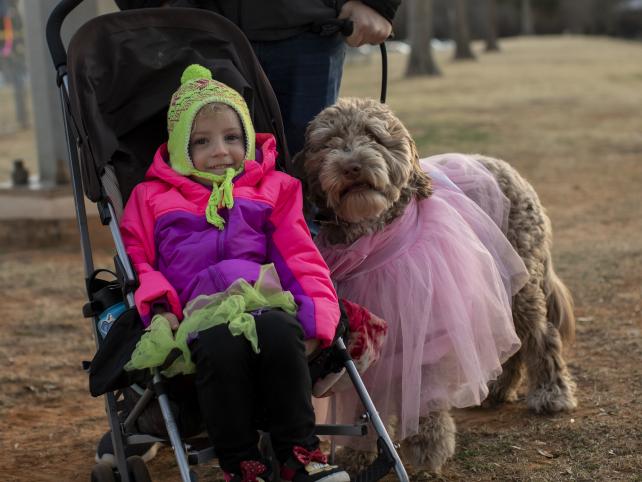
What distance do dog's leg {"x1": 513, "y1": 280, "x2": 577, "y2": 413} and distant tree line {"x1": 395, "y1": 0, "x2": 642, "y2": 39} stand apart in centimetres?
4021

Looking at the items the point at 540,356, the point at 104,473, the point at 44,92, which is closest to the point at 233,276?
the point at 104,473

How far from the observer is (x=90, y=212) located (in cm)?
823

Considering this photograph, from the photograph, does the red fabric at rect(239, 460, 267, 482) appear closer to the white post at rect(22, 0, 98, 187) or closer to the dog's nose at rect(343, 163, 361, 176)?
the dog's nose at rect(343, 163, 361, 176)

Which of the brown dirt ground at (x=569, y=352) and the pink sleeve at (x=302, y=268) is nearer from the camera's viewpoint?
the pink sleeve at (x=302, y=268)

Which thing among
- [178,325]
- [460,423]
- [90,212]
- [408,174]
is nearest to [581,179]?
[90,212]

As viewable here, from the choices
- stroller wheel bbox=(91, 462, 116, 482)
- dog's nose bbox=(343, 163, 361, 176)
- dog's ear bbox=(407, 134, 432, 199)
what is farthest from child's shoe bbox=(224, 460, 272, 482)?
dog's ear bbox=(407, 134, 432, 199)

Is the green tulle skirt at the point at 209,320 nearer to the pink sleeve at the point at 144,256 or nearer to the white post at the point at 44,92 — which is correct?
the pink sleeve at the point at 144,256

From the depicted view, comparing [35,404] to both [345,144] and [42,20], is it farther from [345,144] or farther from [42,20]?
[42,20]

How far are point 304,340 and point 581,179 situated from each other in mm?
8913

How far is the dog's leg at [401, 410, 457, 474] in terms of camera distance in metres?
3.97

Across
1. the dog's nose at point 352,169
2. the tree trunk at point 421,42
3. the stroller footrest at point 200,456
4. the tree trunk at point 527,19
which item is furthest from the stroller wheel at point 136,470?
the tree trunk at point 527,19

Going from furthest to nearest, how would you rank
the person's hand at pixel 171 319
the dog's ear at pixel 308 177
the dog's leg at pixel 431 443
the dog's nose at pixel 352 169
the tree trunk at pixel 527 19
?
the tree trunk at pixel 527 19 → the dog's leg at pixel 431 443 → the dog's ear at pixel 308 177 → the dog's nose at pixel 352 169 → the person's hand at pixel 171 319

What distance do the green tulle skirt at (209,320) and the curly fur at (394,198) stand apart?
1.66 feet

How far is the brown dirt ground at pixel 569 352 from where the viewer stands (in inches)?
171
